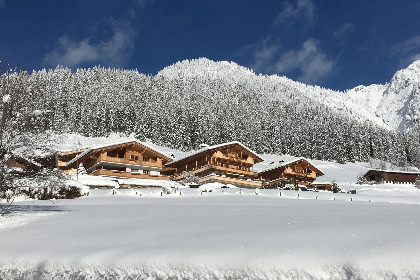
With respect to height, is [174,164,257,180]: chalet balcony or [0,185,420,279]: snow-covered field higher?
[174,164,257,180]: chalet balcony

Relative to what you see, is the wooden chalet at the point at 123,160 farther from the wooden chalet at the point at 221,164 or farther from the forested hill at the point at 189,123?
the forested hill at the point at 189,123

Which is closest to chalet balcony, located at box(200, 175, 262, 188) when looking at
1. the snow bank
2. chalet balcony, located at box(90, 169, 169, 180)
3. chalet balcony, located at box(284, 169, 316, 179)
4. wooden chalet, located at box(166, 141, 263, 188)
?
wooden chalet, located at box(166, 141, 263, 188)

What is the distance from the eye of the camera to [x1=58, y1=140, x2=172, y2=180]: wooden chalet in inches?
1923

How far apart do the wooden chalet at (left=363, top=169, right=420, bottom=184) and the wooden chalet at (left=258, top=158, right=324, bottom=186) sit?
30033 millimetres

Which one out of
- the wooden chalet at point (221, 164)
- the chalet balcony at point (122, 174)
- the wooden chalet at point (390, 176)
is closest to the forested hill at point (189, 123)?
the wooden chalet at point (390, 176)

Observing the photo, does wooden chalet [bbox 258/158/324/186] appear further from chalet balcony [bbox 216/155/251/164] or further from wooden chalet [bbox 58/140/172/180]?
wooden chalet [bbox 58/140/172/180]

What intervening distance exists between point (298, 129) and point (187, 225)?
130 metres

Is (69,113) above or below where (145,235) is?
above

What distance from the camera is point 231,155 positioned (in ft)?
189

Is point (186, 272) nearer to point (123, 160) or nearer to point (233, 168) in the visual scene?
point (123, 160)

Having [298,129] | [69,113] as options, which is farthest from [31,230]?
[298,129]

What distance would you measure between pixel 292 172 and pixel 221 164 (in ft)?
45.8

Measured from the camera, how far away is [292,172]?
62.1 metres

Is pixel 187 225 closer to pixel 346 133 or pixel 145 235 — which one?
pixel 145 235
